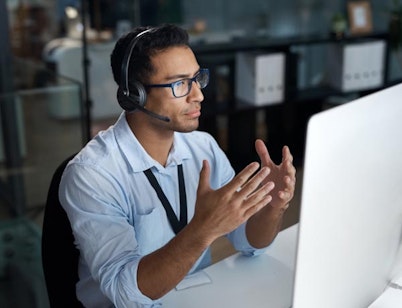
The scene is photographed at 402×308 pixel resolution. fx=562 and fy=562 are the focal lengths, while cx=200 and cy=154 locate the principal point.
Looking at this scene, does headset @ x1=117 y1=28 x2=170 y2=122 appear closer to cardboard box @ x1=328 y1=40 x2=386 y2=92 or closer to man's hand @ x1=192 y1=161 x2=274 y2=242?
man's hand @ x1=192 y1=161 x2=274 y2=242

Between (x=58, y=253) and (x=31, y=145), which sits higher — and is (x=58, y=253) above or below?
above

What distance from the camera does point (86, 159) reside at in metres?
1.22

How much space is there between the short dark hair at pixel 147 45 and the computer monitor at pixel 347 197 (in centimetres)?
50

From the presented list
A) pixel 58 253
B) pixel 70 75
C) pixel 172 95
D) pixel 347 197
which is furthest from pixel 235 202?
pixel 70 75

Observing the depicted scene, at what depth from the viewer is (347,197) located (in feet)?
2.63

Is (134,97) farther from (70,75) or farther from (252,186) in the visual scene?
(70,75)

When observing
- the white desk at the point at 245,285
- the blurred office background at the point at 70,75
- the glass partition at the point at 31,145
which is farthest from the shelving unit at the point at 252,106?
the white desk at the point at 245,285

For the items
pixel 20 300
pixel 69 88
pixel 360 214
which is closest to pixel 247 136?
pixel 69 88

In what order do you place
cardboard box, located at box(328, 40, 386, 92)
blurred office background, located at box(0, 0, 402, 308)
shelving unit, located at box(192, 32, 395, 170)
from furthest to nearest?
1. cardboard box, located at box(328, 40, 386, 92)
2. shelving unit, located at box(192, 32, 395, 170)
3. blurred office background, located at box(0, 0, 402, 308)

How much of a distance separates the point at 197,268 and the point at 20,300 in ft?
4.84

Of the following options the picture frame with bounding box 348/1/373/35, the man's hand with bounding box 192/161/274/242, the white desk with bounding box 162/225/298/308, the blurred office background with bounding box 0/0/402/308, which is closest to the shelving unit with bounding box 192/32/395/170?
the blurred office background with bounding box 0/0/402/308

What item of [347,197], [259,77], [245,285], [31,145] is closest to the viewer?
[347,197]

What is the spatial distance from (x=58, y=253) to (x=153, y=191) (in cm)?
26

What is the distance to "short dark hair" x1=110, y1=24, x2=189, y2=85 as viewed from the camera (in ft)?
3.91
